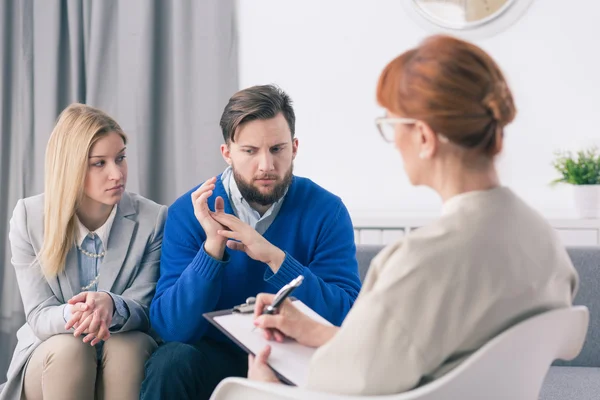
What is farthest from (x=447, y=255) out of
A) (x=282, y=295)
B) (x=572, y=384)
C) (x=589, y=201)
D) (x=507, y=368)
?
(x=589, y=201)

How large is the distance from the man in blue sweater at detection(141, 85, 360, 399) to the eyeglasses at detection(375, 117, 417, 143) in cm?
62

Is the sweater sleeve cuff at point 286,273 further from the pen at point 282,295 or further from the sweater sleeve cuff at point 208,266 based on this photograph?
the pen at point 282,295

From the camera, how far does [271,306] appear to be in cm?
134

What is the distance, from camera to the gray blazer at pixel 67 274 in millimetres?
1877

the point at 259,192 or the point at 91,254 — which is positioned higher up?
the point at 259,192

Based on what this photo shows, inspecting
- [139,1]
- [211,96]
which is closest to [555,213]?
[211,96]

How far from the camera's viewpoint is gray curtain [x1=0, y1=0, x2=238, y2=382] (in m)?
2.94

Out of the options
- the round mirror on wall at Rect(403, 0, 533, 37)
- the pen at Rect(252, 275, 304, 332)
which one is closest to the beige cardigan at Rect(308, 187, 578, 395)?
the pen at Rect(252, 275, 304, 332)

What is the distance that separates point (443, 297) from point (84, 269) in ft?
4.19

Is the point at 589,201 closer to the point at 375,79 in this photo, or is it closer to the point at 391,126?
the point at 375,79

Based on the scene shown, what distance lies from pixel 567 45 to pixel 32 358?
234 cm

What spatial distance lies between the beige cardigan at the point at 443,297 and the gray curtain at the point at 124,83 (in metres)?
2.00

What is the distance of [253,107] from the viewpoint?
1.81 m

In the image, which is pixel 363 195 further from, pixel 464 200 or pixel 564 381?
pixel 464 200
